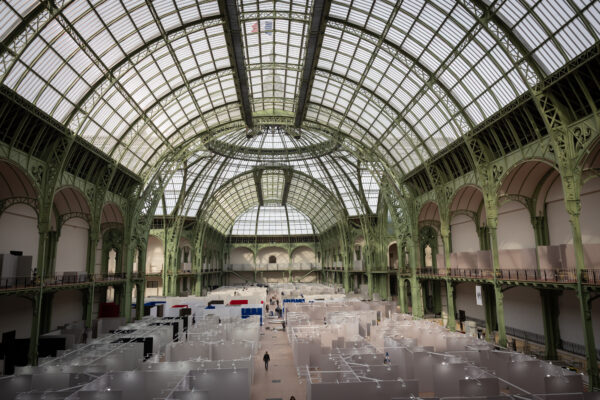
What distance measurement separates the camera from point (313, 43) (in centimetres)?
3294

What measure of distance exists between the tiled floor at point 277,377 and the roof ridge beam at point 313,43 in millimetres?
25683

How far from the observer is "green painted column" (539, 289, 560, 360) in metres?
30.0

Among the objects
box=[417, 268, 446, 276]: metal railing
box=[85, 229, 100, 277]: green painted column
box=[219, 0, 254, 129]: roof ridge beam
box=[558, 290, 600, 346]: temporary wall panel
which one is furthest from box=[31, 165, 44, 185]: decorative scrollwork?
box=[558, 290, 600, 346]: temporary wall panel

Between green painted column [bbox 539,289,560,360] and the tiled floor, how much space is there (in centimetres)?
2002

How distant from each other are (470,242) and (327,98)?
77.4 feet

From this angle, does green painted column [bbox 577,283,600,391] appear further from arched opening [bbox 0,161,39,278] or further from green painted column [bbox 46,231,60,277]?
green painted column [bbox 46,231,60,277]

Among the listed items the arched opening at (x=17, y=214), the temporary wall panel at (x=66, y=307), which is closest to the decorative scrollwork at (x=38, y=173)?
the arched opening at (x=17, y=214)

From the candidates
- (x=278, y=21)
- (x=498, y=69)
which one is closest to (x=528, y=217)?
(x=498, y=69)

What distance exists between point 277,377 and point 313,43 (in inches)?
1029

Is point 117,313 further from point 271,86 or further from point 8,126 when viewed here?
point 271,86

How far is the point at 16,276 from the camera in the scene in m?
27.0

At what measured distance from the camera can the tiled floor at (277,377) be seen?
2150 cm

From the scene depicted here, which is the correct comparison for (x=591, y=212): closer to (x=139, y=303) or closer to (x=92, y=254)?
(x=92, y=254)

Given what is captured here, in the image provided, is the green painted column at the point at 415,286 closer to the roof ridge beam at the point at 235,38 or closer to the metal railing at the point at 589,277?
the metal railing at the point at 589,277
